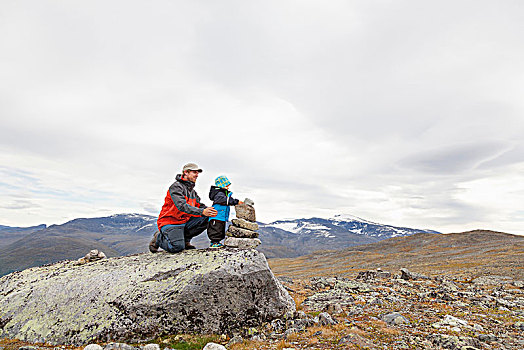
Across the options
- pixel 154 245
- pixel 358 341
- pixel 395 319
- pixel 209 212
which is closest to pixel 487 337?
pixel 395 319

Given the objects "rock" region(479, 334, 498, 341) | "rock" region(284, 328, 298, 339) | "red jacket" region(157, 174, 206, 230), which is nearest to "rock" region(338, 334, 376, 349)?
"rock" region(284, 328, 298, 339)

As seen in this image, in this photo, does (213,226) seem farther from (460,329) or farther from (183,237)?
(460,329)

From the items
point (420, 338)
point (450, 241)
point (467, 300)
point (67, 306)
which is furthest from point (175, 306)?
point (450, 241)

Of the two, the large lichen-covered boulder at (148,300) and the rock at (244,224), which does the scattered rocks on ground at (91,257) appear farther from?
the rock at (244,224)

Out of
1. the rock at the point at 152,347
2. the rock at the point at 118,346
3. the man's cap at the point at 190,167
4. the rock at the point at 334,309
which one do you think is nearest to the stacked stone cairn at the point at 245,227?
the man's cap at the point at 190,167

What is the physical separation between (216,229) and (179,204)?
2110 millimetres

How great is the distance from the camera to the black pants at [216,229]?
41.6 ft

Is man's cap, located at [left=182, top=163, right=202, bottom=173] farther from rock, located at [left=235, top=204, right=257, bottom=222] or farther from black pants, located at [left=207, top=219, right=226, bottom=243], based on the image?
rock, located at [left=235, top=204, right=257, bottom=222]

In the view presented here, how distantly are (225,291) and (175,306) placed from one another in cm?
184

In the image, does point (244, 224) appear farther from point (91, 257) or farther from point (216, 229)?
point (91, 257)

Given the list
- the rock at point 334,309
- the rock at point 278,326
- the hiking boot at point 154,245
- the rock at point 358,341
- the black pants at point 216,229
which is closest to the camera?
the rock at point 358,341

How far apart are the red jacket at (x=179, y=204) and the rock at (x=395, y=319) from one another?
8.62 meters

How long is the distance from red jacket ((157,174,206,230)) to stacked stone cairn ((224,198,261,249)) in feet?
6.29

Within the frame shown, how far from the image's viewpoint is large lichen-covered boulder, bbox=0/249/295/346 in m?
10.2
